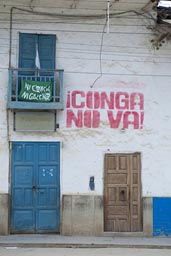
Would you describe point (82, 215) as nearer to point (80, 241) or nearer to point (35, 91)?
point (80, 241)

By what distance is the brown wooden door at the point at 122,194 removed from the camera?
12.6 metres

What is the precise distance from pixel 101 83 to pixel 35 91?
1.77 metres

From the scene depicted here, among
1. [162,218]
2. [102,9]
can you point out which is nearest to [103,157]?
[162,218]

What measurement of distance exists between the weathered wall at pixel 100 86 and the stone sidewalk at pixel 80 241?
1156 mm

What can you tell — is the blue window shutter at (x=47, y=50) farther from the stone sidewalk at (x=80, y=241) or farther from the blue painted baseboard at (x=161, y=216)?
the blue painted baseboard at (x=161, y=216)

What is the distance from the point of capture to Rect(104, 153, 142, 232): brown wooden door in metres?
12.6

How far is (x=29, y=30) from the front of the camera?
41.4 feet

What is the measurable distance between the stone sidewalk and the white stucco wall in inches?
46.6

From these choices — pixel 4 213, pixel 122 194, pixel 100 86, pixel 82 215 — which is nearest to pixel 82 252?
pixel 82 215

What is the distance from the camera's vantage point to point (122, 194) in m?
12.6

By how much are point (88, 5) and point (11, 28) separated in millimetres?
2048

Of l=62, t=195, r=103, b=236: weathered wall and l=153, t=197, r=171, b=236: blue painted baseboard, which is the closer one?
l=62, t=195, r=103, b=236: weathered wall

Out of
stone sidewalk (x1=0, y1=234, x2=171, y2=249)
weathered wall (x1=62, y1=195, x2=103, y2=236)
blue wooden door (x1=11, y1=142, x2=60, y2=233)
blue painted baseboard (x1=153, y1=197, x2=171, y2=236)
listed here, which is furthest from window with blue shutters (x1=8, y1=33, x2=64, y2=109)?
blue painted baseboard (x1=153, y1=197, x2=171, y2=236)

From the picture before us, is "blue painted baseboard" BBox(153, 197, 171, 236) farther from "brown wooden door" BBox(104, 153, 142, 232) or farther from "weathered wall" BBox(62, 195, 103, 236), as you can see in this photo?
"weathered wall" BBox(62, 195, 103, 236)
